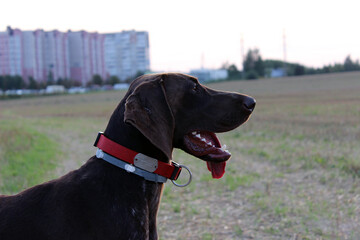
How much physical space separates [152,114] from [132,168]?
0.37 metres

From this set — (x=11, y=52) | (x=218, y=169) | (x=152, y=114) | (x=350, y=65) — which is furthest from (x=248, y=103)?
(x=11, y=52)

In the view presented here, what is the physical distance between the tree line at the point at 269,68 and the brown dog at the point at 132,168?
72.9 meters

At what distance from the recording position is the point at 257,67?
3278 inches

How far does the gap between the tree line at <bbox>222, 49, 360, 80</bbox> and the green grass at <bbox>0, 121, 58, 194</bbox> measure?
64.3 metres

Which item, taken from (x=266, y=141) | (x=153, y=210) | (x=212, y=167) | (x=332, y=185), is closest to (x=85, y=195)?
(x=153, y=210)

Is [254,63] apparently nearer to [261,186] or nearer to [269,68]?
[269,68]

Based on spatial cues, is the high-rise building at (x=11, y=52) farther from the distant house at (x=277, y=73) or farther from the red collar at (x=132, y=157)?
the red collar at (x=132, y=157)

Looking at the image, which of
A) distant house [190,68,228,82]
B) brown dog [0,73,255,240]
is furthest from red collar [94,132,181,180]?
distant house [190,68,228,82]

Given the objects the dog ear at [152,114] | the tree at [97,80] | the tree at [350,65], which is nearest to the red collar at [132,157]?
the dog ear at [152,114]

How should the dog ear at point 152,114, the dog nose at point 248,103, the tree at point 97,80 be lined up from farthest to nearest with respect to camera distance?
the tree at point 97,80
the dog nose at point 248,103
the dog ear at point 152,114

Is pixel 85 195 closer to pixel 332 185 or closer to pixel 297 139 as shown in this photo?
pixel 332 185

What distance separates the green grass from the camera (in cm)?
699

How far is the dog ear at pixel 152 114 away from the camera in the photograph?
2.34 m

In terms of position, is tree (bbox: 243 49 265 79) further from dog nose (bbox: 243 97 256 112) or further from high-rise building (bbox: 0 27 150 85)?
dog nose (bbox: 243 97 256 112)
